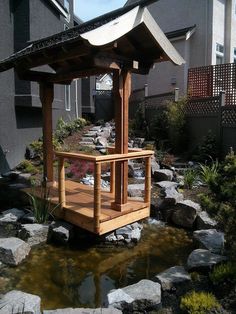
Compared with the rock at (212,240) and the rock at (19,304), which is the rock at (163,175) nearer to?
the rock at (212,240)

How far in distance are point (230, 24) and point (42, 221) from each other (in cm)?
1415

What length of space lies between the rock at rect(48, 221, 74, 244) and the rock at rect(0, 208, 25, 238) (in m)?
0.63

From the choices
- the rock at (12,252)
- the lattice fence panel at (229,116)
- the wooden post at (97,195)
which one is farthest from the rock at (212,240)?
the lattice fence panel at (229,116)

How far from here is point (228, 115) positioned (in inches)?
414

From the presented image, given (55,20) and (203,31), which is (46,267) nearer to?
(55,20)

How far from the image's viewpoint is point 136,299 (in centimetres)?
358

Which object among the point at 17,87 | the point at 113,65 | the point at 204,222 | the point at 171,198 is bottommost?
the point at 204,222

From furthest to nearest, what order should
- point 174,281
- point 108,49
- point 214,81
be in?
point 214,81
point 108,49
point 174,281

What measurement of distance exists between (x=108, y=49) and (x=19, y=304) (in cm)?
369

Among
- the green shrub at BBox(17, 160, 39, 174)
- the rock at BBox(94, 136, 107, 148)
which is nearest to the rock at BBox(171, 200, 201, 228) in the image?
the green shrub at BBox(17, 160, 39, 174)

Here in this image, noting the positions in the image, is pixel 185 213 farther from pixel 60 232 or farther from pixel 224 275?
pixel 224 275

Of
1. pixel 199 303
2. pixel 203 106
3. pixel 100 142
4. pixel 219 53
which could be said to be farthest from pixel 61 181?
pixel 219 53

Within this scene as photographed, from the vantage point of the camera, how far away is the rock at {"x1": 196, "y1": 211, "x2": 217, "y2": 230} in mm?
6039

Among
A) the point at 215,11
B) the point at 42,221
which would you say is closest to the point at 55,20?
the point at 215,11
